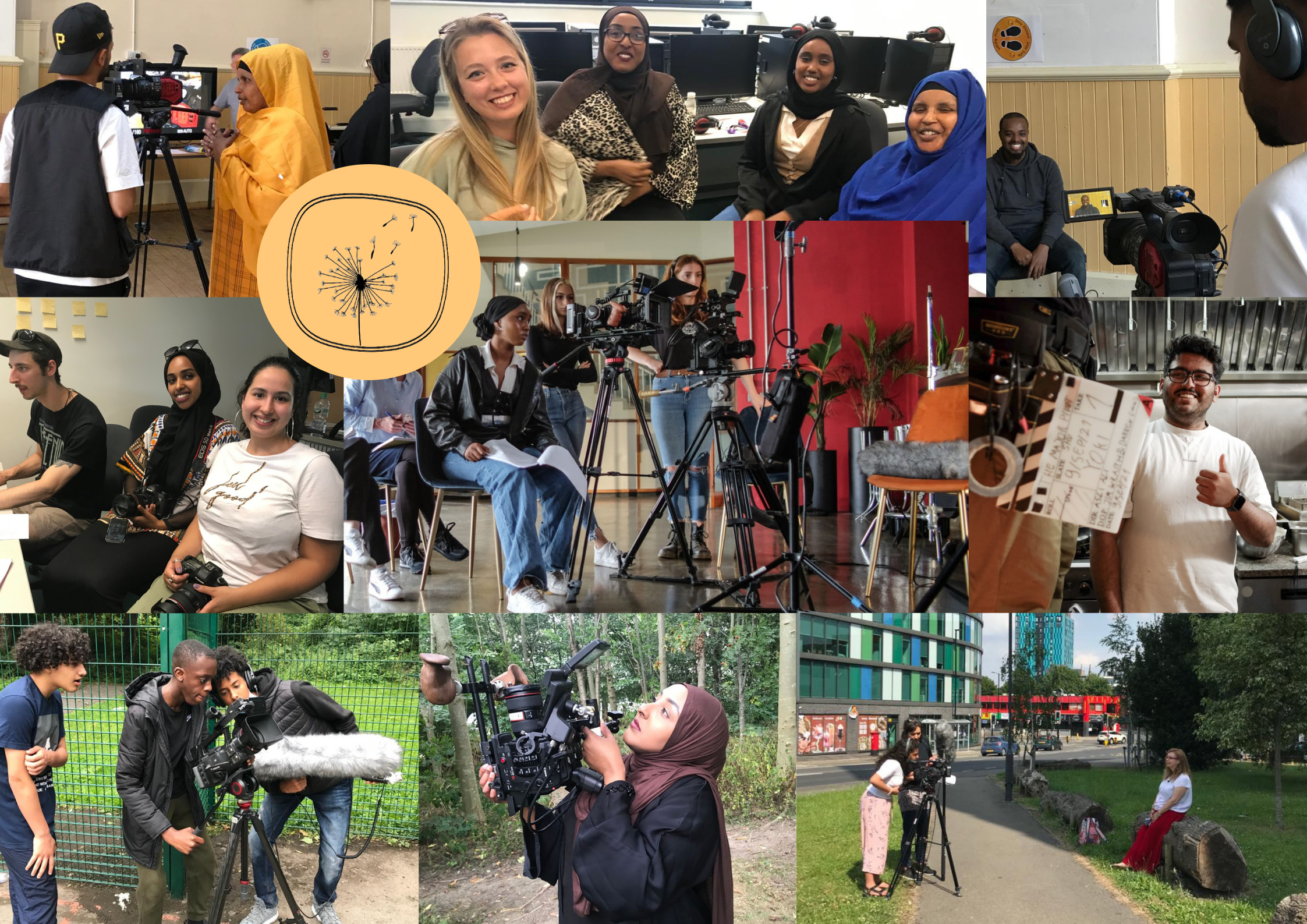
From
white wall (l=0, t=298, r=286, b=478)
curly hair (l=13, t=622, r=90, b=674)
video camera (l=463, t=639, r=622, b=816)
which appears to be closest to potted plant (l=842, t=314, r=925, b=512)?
video camera (l=463, t=639, r=622, b=816)

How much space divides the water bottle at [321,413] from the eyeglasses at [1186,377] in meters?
2.98

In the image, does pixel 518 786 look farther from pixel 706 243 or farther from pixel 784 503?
pixel 706 243

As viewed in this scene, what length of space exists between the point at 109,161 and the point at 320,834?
2657 mm

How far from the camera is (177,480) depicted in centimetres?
396

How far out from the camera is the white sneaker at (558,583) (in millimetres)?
3770

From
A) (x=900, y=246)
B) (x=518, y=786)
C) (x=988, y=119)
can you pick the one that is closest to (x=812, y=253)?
(x=900, y=246)

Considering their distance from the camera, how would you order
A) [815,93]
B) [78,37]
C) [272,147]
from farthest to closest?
[272,147] → [78,37] → [815,93]

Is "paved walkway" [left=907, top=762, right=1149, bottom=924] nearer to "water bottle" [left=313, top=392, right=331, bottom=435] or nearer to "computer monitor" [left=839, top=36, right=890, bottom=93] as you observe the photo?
"computer monitor" [left=839, top=36, right=890, bottom=93]

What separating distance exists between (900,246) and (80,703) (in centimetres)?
347

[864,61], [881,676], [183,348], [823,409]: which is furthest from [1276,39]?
[183,348]

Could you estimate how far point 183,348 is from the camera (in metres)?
3.94

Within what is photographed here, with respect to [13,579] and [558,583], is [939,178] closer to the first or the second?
[558,583]

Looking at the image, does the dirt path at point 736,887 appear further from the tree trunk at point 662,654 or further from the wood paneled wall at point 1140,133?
the wood paneled wall at point 1140,133

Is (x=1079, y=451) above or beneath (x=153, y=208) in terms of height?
beneath
